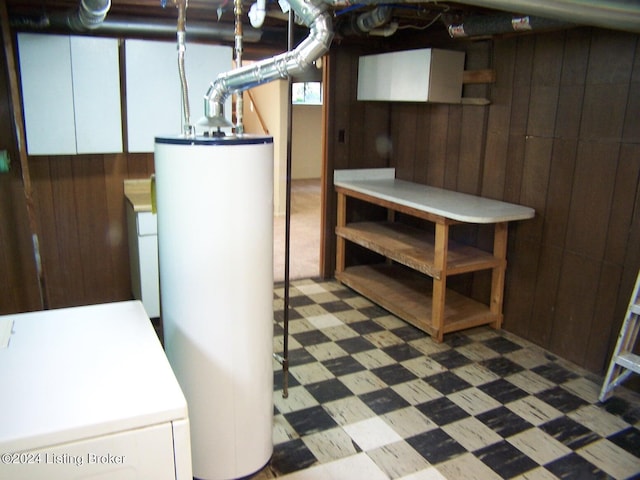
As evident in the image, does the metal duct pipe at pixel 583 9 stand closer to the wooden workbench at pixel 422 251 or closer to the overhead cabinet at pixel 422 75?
the wooden workbench at pixel 422 251

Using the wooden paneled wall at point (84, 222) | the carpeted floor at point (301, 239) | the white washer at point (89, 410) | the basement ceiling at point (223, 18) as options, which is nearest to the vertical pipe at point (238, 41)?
the basement ceiling at point (223, 18)

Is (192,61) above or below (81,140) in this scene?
above

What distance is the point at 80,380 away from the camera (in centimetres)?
131

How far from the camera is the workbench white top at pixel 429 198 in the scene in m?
3.10

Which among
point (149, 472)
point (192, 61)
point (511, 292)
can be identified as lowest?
point (511, 292)

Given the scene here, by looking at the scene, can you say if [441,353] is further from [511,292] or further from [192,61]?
[192,61]

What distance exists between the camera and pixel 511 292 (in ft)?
11.6

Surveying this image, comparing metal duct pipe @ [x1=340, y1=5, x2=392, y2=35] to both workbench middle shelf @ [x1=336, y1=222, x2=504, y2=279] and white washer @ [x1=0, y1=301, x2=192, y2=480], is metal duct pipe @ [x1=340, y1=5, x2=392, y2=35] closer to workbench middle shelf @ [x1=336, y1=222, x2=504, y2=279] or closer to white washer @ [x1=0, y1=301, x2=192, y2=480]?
workbench middle shelf @ [x1=336, y1=222, x2=504, y2=279]

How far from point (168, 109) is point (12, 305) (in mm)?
1701

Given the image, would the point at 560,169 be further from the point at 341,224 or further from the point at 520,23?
the point at 341,224

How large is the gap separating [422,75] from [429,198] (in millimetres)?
858

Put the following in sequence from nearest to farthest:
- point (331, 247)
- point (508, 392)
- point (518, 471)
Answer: point (518, 471)
point (508, 392)
point (331, 247)

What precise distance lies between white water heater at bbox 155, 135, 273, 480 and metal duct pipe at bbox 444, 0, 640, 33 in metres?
1.13

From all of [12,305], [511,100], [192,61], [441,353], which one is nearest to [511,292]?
[441,353]
